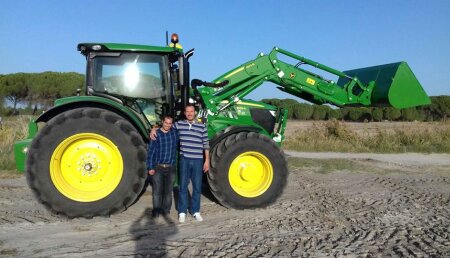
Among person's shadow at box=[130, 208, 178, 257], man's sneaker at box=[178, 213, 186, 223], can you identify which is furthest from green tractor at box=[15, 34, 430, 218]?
man's sneaker at box=[178, 213, 186, 223]

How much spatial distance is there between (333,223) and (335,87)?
3022 millimetres

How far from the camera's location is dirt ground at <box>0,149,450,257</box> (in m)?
4.61

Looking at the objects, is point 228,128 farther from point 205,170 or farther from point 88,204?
point 88,204

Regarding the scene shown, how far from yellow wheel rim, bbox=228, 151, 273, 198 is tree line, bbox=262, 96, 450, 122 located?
33.5 metres

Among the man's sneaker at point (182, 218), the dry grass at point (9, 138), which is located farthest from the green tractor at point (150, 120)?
the dry grass at point (9, 138)

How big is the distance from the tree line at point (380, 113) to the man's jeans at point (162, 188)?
3429 cm

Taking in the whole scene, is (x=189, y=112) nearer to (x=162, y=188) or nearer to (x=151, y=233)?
(x=162, y=188)

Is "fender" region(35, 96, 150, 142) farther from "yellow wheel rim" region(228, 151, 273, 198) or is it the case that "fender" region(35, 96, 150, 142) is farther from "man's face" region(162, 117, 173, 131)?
"yellow wheel rim" region(228, 151, 273, 198)

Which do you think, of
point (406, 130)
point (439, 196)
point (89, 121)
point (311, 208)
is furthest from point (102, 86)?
point (406, 130)

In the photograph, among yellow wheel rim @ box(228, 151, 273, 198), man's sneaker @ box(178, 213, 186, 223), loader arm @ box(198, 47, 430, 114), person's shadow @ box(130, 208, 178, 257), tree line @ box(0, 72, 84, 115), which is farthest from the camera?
tree line @ box(0, 72, 84, 115)

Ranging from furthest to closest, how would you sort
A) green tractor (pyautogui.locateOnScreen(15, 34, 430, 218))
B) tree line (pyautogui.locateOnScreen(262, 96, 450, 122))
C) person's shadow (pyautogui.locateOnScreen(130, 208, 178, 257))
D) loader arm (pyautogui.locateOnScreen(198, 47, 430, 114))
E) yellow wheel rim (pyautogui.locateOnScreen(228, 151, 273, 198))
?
tree line (pyautogui.locateOnScreen(262, 96, 450, 122)), loader arm (pyautogui.locateOnScreen(198, 47, 430, 114)), yellow wheel rim (pyautogui.locateOnScreen(228, 151, 273, 198)), green tractor (pyautogui.locateOnScreen(15, 34, 430, 218)), person's shadow (pyautogui.locateOnScreen(130, 208, 178, 257))

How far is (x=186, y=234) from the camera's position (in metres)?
5.23

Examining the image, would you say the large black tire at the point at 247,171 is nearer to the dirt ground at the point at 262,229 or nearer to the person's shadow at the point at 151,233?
the dirt ground at the point at 262,229

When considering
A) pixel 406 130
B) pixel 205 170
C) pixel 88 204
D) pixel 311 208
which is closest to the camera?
pixel 88 204
